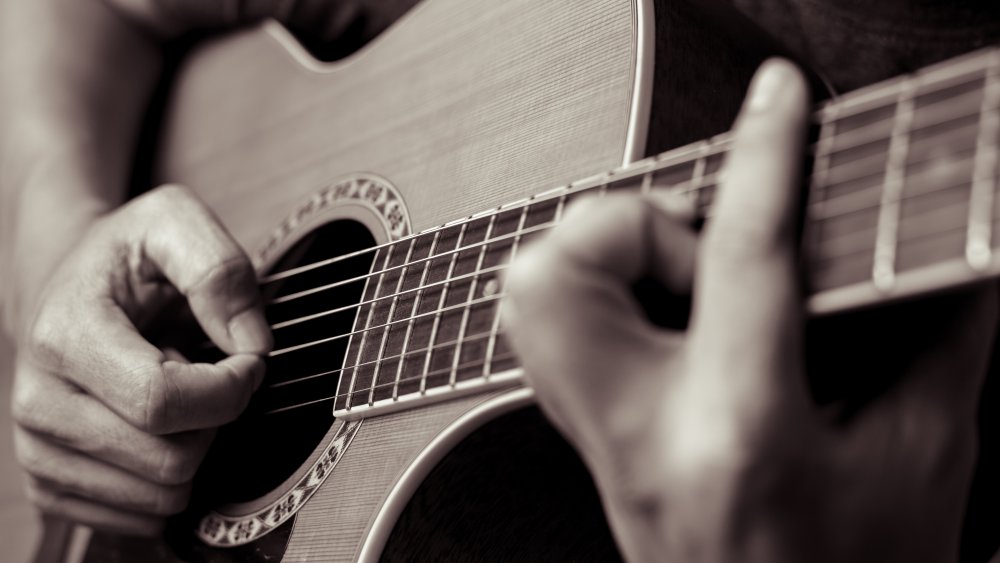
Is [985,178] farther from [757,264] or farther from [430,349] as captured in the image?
[430,349]

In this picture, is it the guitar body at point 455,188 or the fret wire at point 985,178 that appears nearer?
the fret wire at point 985,178

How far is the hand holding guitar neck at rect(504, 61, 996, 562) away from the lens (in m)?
0.41

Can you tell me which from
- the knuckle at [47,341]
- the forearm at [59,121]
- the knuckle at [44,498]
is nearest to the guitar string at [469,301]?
the knuckle at [47,341]

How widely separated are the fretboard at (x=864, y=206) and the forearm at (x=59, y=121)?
2.33 ft

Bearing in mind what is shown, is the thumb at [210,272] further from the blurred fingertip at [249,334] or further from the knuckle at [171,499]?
the knuckle at [171,499]

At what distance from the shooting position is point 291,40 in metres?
1.17

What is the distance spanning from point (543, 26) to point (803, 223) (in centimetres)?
36

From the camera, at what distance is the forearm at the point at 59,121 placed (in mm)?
1121

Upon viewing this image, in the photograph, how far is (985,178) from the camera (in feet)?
1.27

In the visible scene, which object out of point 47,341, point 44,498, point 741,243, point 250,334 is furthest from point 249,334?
point 741,243

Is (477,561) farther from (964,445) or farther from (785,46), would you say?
(785,46)

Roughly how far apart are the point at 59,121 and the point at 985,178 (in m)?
1.18

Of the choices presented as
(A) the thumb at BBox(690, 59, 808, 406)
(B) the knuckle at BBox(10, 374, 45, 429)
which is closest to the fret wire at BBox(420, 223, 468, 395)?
(A) the thumb at BBox(690, 59, 808, 406)

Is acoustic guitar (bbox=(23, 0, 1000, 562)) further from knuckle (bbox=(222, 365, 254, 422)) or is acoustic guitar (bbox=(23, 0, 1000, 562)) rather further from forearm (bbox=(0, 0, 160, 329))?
forearm (bbox=(0, 0, 160, 329))
